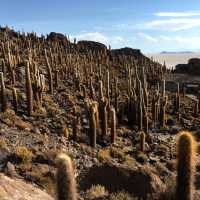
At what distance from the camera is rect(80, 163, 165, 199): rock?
14953 mm

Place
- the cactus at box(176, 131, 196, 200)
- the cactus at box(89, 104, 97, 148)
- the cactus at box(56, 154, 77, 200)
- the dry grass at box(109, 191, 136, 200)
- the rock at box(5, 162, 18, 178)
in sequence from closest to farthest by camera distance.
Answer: the cactus at box(56, 154, 77, 200)
the cactus at box(176, 131, 196, 200)
the dry grass at box(109, 191, 136, 200)
the rock at box(5, 162, 18, 178)
the cactus at box(89, 104, 97, 148)

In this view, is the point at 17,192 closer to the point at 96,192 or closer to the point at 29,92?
the point at 96,192

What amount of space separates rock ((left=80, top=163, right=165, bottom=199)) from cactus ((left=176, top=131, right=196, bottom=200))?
6.03 m

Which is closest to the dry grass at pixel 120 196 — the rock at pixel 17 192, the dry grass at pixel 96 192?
the dry grass at pixel 96 192

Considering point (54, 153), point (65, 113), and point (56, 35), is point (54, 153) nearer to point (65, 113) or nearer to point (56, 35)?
point (65, 113)

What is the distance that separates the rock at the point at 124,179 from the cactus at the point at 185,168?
19.8ft

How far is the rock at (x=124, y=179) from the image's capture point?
1495 centimetres

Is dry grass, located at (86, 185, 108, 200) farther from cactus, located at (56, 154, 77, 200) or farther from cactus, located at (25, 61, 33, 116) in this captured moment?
cactus, located at (25, 61, 33, 116)

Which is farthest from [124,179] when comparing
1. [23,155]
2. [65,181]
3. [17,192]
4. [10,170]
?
[65,181]

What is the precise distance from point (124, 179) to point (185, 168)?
7.50m

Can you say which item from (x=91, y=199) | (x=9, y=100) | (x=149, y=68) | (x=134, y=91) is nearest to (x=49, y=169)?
(x=91, y=199)

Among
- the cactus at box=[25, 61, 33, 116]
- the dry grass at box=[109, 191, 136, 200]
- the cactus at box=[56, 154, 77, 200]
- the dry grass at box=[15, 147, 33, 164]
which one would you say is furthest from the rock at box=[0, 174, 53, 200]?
the cactus at box=[25, 61, 33, 116]

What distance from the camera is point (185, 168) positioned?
27.6 ft

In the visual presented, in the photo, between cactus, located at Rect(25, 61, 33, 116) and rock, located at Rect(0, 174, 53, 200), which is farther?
cactus, located at Rect(25, 61, 33, 116)
